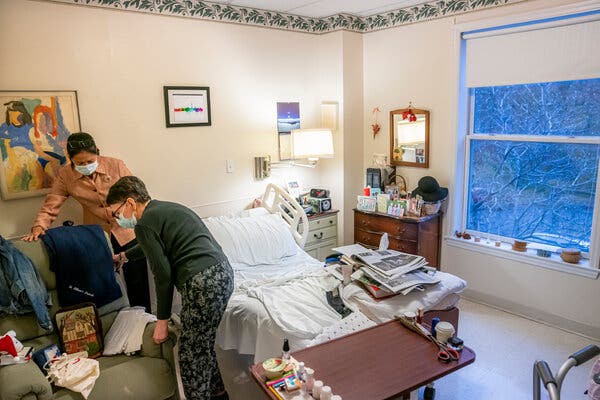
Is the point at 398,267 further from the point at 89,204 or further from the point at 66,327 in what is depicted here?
the point at 89,204

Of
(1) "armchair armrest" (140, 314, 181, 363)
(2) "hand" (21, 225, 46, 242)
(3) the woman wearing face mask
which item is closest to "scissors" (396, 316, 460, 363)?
(1) "armchair armrest" (140, 314, 181, 363)

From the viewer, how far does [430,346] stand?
1.96 metres

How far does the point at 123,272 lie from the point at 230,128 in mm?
1512

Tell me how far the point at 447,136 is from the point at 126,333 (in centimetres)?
292

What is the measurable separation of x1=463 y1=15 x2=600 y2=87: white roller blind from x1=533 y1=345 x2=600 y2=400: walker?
7.32 feet

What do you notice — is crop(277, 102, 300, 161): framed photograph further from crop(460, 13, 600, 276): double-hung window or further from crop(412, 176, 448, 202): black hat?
crop(460, 13, 600, 276): double-hung window

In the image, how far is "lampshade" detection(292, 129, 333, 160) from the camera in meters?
4.02

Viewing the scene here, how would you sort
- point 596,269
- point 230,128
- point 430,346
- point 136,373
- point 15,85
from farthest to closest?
1. point 230,128
2. point 596,269
3. point 15,85
4. point 136,373
5. point 430,346

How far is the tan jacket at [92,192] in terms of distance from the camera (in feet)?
9.37

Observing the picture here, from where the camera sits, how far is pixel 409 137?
13.3 feet

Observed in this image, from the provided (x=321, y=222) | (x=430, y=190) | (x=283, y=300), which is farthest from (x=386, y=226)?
(x=283, y=300)

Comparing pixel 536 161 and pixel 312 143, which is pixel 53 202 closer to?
pixel 312 143

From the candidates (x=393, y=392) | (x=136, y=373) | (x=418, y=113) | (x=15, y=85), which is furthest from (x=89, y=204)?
(x=418, y=113)

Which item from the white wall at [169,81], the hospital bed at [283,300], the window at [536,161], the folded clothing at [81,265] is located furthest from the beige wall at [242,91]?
the hospital bed at [283,300]
